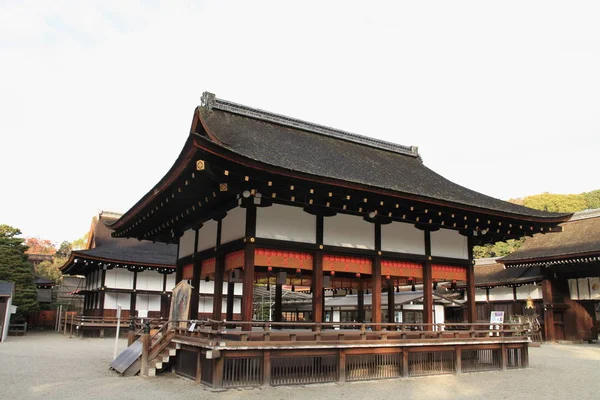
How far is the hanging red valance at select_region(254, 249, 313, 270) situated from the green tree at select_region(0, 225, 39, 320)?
2560 centimetres

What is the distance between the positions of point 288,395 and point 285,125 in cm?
1060

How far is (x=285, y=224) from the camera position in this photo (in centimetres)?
1320

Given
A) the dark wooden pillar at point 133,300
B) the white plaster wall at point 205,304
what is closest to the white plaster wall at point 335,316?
the white plaster wall at point 205,304

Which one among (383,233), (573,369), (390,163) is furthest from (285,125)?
(573,369)

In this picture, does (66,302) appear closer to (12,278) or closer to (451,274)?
(12,278)

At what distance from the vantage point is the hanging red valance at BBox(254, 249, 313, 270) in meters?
12.7

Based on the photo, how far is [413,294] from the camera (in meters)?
28.9

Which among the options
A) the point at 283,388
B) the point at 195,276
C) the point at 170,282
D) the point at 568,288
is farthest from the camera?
the point at 170,282

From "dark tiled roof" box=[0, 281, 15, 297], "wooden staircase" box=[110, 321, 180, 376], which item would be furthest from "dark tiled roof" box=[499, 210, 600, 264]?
"dark tiled roof" box=[0, 281, 15, 297]

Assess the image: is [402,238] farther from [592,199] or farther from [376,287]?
[592,199]

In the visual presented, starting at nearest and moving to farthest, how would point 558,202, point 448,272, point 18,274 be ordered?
point 448,272, point 18,274, point 558,202

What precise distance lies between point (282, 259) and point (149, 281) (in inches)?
805

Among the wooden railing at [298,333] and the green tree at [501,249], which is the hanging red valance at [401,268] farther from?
the green tree at [501,249]

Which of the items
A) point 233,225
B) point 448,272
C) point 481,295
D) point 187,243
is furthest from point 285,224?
point 481,295
